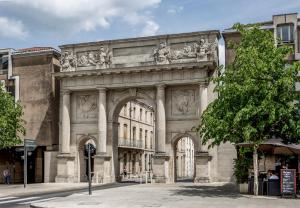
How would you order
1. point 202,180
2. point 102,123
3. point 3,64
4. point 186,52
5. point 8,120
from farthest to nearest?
point 3,64 → point 102,123 → point 186,52 → point 8,120 → point 202,180

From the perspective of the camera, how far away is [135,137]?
64.8m

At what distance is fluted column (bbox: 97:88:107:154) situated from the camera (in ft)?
134

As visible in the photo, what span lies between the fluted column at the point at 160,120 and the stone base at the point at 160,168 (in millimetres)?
563

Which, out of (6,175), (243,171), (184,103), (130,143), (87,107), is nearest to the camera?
(243,171)

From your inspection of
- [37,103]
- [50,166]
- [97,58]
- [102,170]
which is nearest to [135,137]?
[37,103]

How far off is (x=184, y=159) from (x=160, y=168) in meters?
39.5

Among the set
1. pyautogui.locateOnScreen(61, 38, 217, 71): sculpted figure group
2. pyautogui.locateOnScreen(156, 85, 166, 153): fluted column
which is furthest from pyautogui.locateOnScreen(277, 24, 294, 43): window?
pyautogui.locateOnScreen(156, 85, 166, 153): fluted column

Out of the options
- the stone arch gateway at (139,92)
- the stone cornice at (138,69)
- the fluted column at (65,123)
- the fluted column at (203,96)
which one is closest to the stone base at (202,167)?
the stone arch gateway at (139,92)

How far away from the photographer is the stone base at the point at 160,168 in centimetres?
3838

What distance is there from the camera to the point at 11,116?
1545 inches

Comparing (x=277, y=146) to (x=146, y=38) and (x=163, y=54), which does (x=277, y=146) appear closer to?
(x=163, y=54)

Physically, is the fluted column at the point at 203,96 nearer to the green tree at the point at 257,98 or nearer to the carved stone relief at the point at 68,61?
the carved stone relief at the point at 68,61

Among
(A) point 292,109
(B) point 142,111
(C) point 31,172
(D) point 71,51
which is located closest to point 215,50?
(D) point 71,51

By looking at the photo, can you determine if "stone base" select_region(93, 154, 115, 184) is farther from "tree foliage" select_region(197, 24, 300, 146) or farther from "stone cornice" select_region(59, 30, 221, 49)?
"tree foliage" select_region(197, 24, 300, 146)
